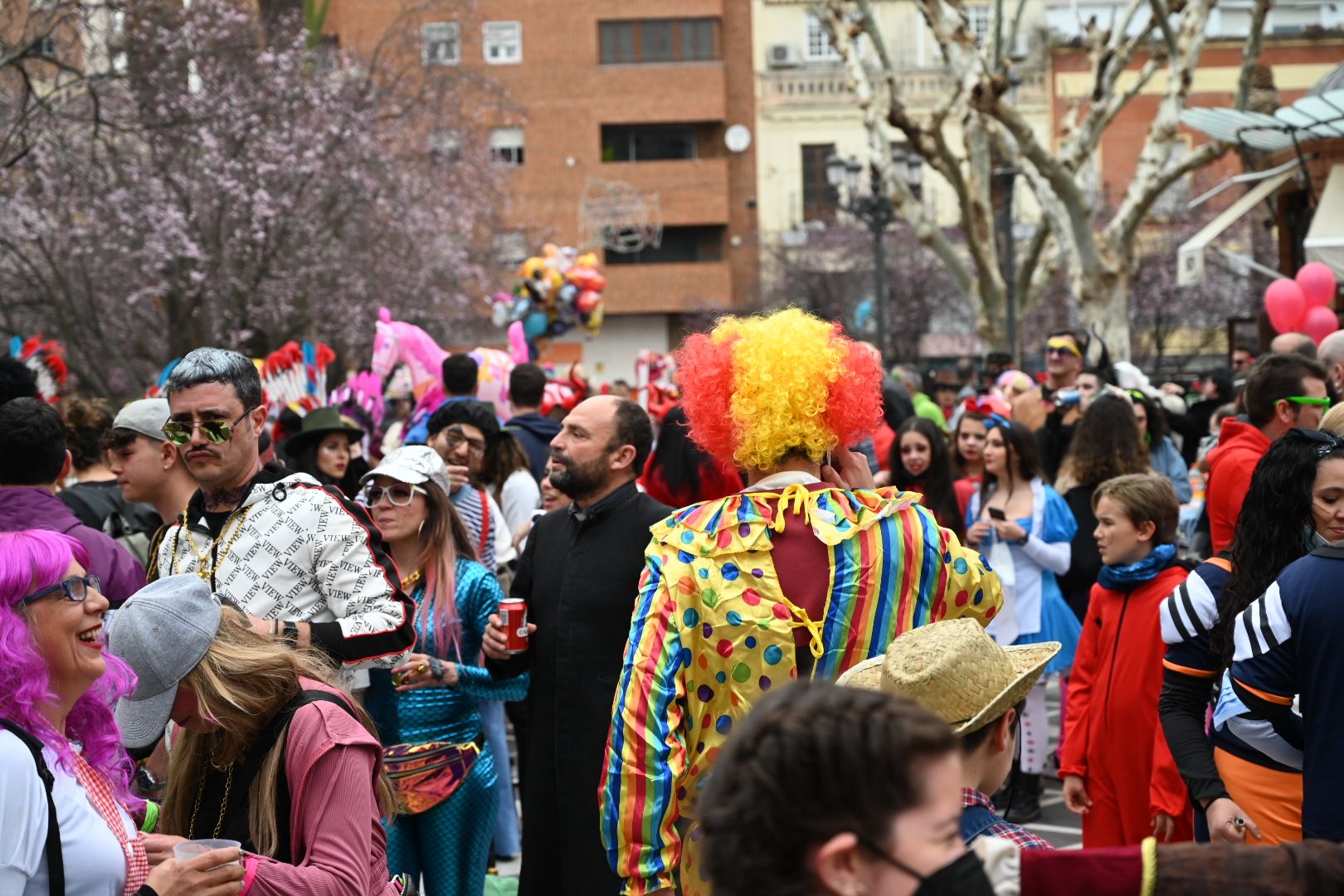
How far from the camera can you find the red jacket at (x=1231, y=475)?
5.68m

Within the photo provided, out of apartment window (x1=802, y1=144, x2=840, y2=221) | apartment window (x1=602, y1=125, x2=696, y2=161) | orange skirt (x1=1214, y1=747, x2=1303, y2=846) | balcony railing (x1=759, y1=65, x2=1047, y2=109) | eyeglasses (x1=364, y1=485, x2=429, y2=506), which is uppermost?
balcony railing (x1=759, y1=65, x2=1047, y2=109)

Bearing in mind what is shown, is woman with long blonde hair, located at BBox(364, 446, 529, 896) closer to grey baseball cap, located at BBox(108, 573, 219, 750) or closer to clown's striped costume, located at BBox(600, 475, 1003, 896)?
clown's striped costume, located at BBox(600, 475, 1003, 896)

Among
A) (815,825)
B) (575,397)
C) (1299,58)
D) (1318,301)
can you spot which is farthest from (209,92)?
(1299,58)

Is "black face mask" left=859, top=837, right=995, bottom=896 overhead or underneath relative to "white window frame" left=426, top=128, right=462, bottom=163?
underneath

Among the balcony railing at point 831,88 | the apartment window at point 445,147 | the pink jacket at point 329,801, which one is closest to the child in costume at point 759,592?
the pink jacket at point 329,801

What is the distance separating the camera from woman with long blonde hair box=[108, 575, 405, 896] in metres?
3.04

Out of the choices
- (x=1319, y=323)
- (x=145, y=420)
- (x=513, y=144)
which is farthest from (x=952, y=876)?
(x=513, y=144)

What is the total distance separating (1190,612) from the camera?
4.32m

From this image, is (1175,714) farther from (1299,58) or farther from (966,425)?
(1299,58)

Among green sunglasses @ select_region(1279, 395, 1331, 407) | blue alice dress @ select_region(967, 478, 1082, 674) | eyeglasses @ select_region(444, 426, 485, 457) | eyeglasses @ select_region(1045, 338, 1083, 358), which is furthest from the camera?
eyeglasses @ select_region(1045, 338, 1083, 358)

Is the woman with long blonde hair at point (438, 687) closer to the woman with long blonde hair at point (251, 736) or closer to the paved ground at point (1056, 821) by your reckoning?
the woman with long blonde hair at point (251, 736)

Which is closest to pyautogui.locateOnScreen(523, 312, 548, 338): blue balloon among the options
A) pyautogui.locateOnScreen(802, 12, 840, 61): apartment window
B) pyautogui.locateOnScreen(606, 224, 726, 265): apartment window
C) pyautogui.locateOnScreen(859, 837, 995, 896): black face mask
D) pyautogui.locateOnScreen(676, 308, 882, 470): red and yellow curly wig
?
pyautogui.locateOnScreen(676, 308, 882, 470): red and yellow curly wig

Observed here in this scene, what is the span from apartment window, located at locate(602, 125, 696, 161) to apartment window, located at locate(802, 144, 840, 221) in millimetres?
3263

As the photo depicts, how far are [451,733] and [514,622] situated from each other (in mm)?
833
